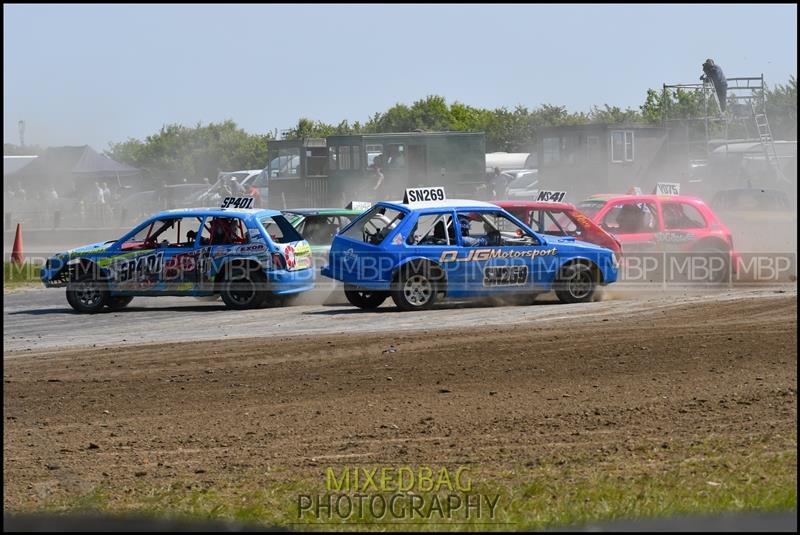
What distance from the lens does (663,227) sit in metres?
17.5

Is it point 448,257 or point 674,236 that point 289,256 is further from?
point 674,236

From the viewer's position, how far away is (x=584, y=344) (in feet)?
40.3

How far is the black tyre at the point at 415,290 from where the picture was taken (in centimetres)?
1510

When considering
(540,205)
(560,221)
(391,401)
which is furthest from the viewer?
(560,221)

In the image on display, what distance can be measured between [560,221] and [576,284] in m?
1.61

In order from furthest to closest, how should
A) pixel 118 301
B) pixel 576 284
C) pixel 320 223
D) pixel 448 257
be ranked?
pixel 320 223 → pixel 118 301 → pixel 576 284 → pixel 448 257

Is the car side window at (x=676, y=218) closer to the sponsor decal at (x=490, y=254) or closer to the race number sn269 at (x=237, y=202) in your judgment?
the sponsor decal at (x=490, y=254)

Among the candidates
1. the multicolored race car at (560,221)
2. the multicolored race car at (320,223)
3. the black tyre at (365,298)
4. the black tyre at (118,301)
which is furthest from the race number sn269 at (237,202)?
the multicolored race car at (560,221)

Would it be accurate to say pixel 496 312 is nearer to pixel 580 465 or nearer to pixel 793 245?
pixel 580 465

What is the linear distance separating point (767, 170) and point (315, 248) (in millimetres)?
21178

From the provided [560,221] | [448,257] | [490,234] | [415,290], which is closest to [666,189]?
[560,221]

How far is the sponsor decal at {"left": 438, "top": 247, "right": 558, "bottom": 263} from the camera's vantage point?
15.0 metres

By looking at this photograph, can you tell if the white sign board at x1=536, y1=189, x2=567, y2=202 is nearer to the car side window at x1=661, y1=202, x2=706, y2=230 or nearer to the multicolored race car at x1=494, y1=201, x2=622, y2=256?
the multicolored race car at x1=494, y1=201, x2=622, y2=256

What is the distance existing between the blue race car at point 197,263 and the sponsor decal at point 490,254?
2446 mm
